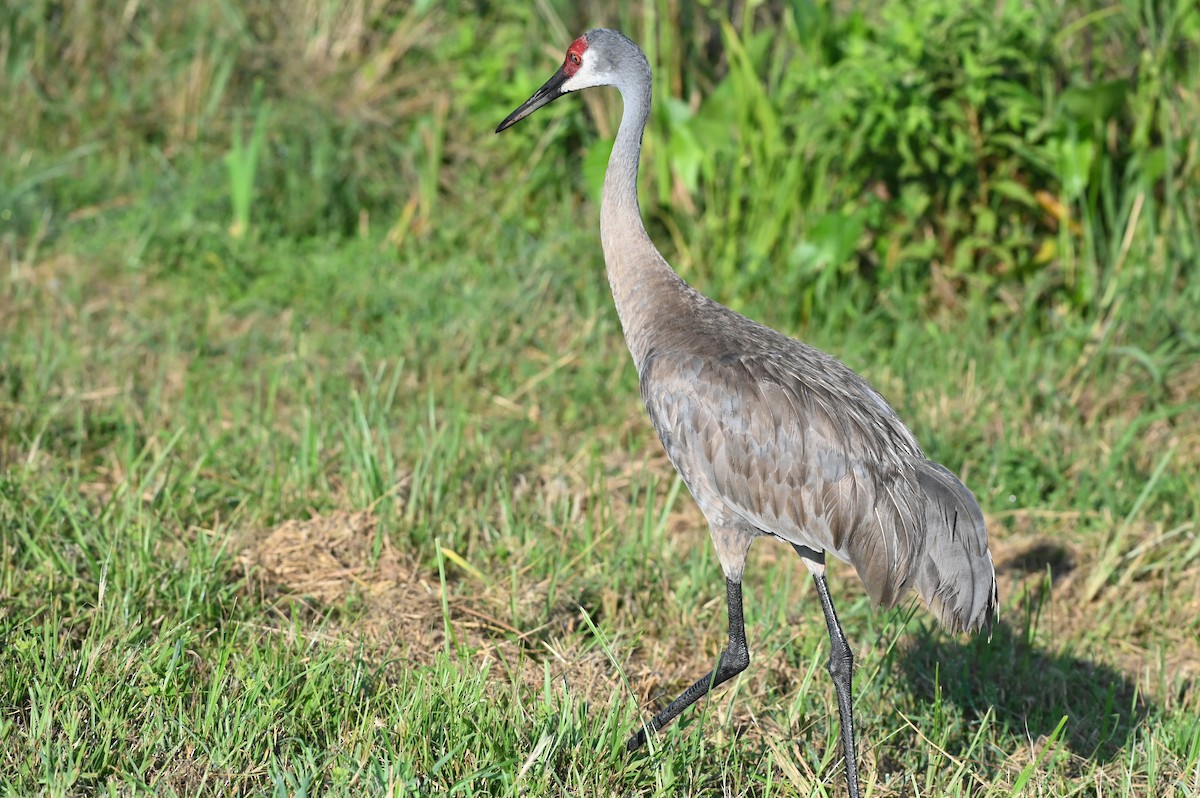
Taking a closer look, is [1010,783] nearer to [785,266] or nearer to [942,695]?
[942,695]

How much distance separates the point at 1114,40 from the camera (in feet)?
20.9

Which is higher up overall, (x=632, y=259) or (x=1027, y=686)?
(x=632, y=259)

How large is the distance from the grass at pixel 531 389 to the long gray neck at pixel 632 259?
83 cm

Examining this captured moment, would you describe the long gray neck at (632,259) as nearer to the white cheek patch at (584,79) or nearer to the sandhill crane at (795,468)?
the sandhill crane at (795,468)

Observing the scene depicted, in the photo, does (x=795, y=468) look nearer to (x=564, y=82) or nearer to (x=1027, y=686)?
(x=1027, y=686)

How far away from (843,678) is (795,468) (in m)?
0.59

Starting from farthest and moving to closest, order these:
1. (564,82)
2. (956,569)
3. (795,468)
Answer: (564,82)
(795,468)
(956,569)

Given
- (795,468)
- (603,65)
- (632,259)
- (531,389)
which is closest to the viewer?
(795,468)

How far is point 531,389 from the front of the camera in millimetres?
5727

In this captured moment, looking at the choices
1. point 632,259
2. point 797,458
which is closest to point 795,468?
point 797,458

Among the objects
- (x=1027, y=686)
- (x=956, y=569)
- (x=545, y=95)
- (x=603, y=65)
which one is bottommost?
(x=1027, y=686)

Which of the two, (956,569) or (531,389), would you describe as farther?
(531,389)

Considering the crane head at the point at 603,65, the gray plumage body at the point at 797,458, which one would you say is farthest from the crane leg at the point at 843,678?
the crane head at the point at 603,65

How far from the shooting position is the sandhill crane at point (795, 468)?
366 centimetres
